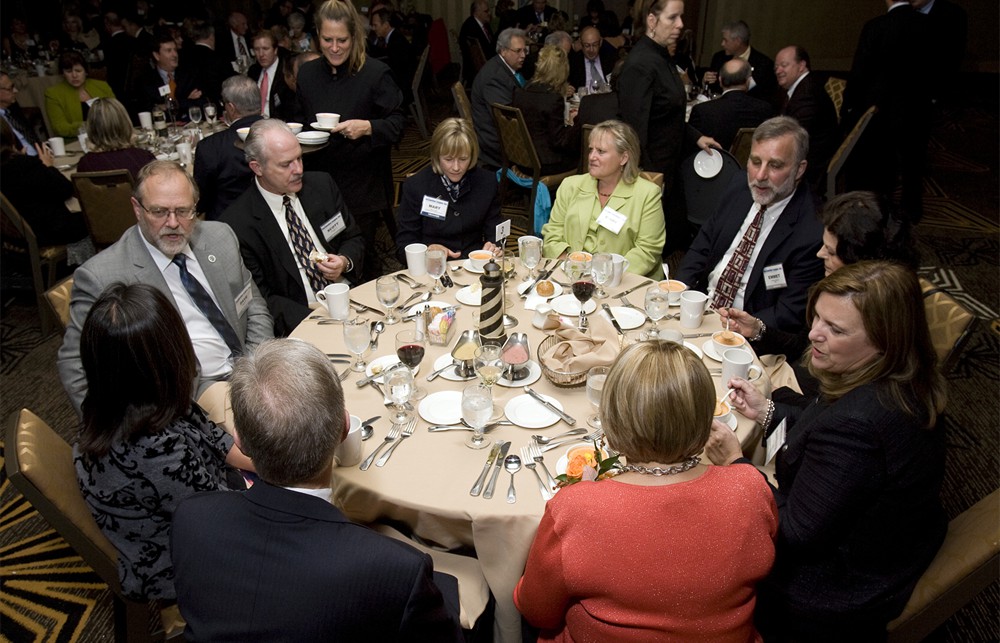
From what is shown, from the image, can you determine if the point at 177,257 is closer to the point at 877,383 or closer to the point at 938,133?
the point at 877,383

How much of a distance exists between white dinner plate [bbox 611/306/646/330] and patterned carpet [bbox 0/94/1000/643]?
5.00 feet

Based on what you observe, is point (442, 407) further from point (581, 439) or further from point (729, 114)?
point (729, 114)

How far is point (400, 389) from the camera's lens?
2.09 m

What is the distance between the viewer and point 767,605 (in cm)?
188

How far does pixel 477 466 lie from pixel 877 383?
3.54 feet

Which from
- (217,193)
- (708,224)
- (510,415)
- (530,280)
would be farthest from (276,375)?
(217,193)

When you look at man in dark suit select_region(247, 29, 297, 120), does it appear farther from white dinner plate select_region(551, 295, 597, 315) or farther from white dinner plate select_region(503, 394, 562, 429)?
white dinner plate select_region(503, 394, 562, 429)

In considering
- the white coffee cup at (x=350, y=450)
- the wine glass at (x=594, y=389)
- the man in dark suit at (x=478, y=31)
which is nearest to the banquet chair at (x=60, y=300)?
the white coffee cup at (x=350, y=450)

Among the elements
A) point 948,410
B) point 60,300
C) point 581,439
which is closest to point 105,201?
point 60,300

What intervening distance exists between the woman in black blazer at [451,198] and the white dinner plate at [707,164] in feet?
5.24

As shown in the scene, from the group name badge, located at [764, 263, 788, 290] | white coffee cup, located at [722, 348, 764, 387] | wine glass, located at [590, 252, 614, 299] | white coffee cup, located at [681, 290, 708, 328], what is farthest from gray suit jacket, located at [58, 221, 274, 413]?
name badge, located at [764, 263, 788, 290]

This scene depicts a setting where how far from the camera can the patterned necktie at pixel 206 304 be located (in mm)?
2715

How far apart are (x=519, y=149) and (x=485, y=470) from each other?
392 cm

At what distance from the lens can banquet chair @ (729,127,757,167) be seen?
4.65m
